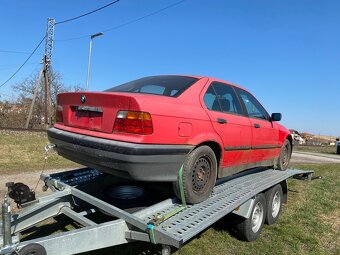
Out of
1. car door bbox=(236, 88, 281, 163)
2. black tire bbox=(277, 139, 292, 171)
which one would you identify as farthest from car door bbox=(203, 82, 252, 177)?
black tire bbox=(277, 139, 292, 171)

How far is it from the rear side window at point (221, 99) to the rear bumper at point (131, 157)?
864 millimetres

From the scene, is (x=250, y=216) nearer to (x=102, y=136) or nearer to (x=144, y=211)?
(x=144, y=211)

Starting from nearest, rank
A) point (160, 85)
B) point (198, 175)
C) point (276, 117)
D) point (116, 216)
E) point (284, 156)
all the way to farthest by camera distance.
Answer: point (116, 216) → point (198, 175) → point (160, 85) → point (276, 117) → point (284, 156)

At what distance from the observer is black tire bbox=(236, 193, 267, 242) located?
439 centimetres

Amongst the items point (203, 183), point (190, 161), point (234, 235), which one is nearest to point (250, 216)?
point (234, 235)

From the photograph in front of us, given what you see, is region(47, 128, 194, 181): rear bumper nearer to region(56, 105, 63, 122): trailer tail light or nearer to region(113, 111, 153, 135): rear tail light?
region(113, 111, 153, 135): rear tail light

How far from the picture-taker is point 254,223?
4684 mm

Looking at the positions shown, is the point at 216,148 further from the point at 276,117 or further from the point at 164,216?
the point at 276,117

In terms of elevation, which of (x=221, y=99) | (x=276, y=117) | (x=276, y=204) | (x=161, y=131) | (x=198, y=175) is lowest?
(x=276, y=204)

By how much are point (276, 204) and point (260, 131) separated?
48.3 inches

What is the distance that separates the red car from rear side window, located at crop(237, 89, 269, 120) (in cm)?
31

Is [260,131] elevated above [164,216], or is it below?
above

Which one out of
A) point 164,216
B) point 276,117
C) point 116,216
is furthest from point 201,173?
point 276,117

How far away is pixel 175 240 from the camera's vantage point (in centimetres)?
273
